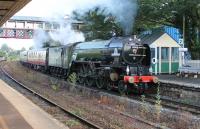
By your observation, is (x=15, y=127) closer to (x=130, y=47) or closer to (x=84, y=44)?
(x=130, y=47)

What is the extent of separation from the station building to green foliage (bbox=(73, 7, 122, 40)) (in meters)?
→ 2.68

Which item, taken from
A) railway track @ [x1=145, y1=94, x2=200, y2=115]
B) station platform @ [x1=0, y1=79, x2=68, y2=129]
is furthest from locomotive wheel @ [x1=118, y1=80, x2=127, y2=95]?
station platform @ [x1=0, y1=79, x2=68, y2=129]

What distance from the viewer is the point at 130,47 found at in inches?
836

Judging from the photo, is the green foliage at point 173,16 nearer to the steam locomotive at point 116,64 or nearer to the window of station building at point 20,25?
the steam locomotive at point 116,64

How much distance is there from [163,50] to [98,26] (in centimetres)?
569

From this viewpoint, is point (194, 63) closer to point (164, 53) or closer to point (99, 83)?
point (164, 53)

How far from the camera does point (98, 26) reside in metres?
35.2

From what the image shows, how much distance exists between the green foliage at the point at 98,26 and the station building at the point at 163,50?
Result: 8.80 ft

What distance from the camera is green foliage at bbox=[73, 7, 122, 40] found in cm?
3322

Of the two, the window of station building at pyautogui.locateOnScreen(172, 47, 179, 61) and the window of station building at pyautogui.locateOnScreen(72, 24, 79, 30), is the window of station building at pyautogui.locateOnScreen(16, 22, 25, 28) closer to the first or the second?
the window of station building at pyautogui.locateOnScreen(72, 24, 79, 30)

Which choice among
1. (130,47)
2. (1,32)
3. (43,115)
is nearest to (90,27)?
(130,47)

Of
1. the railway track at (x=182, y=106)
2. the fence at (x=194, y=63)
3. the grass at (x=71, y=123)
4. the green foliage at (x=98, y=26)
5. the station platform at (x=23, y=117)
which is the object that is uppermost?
the green foliage at (x=98, y=26)

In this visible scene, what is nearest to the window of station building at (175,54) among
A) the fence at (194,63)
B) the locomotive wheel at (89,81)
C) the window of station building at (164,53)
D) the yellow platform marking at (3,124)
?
the window of station building at (164,53)

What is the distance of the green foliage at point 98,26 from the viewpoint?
33219 mm
